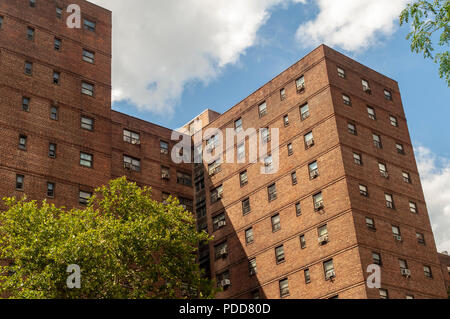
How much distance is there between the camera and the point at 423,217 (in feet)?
172

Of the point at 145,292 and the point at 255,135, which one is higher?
the point at 255,135

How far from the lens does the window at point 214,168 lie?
6014 cm

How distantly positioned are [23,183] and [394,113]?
32862mm

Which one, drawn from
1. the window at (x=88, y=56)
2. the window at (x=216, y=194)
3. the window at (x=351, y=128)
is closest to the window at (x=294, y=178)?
the window at (x=351, y=128)

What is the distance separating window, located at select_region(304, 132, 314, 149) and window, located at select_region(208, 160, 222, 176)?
10.9 meters

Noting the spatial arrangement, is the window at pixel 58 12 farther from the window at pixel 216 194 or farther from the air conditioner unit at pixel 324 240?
the air conditioner unit at pixel 324 240

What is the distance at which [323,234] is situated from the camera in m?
48.2

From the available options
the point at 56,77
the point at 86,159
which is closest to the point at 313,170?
the point at 86,159

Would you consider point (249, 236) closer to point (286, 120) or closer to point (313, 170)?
point (313, 170)

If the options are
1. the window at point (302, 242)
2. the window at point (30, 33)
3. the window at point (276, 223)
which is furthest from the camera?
the window at point (276, 223)

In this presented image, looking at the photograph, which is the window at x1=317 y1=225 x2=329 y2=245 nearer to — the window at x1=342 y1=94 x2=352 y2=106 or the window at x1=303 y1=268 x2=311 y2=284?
the window at x1=303 y1=268 x2=311 y2=284

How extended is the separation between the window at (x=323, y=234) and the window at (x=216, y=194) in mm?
13134

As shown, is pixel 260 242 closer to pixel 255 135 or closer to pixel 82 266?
pixel 255 135
